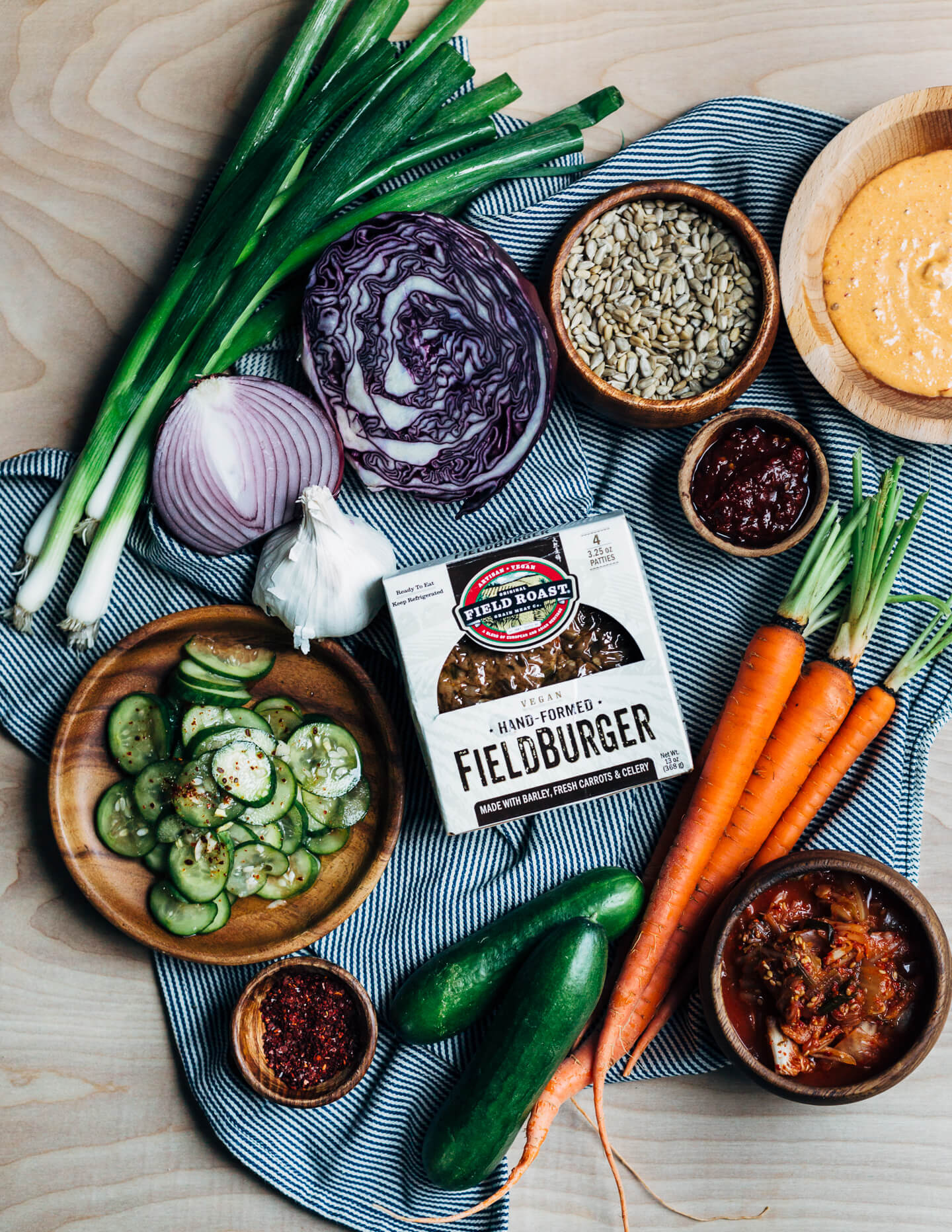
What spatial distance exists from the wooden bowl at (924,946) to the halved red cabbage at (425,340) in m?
1.00

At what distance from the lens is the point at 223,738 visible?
5.94 feet

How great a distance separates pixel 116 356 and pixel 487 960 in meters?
1.49

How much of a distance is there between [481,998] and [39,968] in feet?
3.16

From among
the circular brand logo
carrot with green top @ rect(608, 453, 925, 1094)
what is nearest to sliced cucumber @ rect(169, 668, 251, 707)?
the circular brand logo

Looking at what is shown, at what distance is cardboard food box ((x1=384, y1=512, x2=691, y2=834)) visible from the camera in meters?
1.76

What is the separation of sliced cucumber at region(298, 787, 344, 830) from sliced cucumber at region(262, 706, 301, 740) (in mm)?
127

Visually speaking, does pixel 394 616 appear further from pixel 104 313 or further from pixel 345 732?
pixel 104 313

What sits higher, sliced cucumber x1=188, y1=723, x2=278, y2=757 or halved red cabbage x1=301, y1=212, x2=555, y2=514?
halved red cabbage x1=301, y1=212, x2=555, y2=514

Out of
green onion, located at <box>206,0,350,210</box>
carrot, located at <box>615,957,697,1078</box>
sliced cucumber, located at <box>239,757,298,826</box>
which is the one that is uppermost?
green onion, located at <box>206,0,350,210</box>

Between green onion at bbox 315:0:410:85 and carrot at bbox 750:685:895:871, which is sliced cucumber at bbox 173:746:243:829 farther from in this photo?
green onion at bbox 315:0:410:85

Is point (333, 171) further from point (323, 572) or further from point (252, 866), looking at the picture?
point (252, 866)

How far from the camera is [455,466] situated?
1858 millimetres

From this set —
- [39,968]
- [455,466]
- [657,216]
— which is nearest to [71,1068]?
[39,968]

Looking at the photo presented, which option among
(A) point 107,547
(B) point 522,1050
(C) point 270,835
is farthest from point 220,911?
(A) point 107,547
